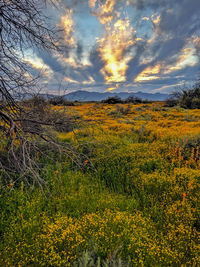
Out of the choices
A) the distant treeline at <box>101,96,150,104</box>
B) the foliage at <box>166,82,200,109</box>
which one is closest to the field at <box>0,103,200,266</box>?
the foliage at <box>166,82,200,109</box>

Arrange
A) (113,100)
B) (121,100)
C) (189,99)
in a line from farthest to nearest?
(121,100) < (113,100) < (189,99)

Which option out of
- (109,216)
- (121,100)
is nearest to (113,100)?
(121,100)

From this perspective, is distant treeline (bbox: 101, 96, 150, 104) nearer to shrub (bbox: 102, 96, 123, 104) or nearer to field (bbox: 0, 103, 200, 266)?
shrub (bbox: 102, 96, 123, 104)

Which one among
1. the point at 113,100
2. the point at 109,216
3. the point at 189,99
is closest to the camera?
the point at 109,216

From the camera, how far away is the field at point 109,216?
7.14 ft

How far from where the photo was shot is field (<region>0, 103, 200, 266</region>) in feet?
7.14

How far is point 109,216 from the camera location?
2.84m

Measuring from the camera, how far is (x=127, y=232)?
2.49 metres

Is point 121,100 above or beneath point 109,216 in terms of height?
above

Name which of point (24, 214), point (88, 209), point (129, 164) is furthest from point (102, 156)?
point (24, 214)

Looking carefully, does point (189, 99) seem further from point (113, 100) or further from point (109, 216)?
point (109, 216)

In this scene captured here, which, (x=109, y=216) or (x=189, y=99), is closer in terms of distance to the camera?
(x=109, y=216)

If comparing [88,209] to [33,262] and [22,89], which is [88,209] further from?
[22,89]

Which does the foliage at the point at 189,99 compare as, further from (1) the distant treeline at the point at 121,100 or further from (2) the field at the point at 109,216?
(2) the field at the point at 109,216
